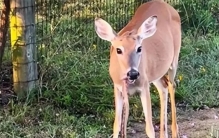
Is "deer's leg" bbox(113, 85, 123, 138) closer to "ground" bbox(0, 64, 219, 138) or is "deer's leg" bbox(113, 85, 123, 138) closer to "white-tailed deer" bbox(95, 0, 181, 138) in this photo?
"white-tailed deer" bbox(95, 0, 181, 138)

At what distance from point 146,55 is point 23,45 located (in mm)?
1491

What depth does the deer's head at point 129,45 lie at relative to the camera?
203 inches

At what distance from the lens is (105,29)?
17.8ft

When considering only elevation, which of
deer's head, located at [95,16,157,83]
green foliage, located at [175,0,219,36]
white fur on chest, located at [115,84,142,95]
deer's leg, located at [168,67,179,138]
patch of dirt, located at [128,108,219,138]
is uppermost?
deer's head, located at [95,16,157,83]

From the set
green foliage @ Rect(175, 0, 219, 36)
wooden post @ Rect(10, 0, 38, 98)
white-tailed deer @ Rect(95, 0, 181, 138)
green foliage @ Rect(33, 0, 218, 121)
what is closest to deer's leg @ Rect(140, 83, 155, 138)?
white-tailed deer @ Rect(95, 0, 181, 138)

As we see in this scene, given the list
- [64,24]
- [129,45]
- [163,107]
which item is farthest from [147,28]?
[64,24]

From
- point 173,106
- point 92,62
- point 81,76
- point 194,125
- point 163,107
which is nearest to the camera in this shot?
point 163,107

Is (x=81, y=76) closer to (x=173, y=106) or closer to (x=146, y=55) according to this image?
(x=173, y=106)

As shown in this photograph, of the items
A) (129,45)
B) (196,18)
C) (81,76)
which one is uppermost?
(129,45)

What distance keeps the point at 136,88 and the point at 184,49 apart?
319cm

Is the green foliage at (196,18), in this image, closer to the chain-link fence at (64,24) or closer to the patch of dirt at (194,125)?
the chain-link fence at (64,24)

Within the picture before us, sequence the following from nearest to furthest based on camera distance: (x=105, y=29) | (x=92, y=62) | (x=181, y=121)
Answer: (x=105, y=29) → (x=181, y=121) → (x=92, y=62)

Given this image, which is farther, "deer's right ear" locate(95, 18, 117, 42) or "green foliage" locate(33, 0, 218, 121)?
"green foliage" locate(33, 0, 218, 121)

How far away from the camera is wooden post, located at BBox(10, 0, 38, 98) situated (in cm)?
650
